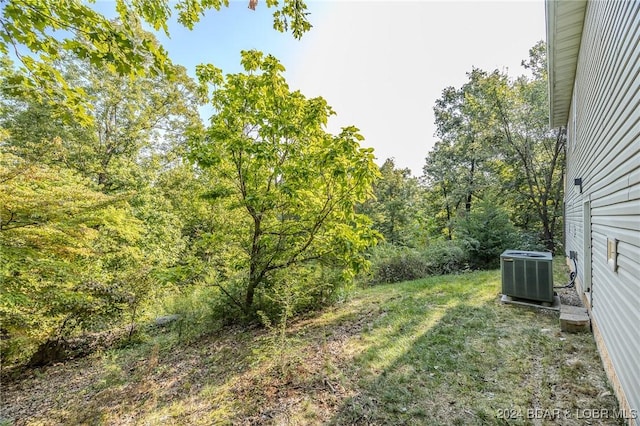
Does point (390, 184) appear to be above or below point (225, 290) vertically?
above

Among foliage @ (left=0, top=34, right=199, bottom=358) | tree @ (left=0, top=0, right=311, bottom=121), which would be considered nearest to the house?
tree @ (left=0, top=0, right=311, bottom=121)

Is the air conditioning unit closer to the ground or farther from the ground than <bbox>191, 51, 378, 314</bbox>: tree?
closer to the ground

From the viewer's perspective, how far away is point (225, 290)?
5164 millimetres

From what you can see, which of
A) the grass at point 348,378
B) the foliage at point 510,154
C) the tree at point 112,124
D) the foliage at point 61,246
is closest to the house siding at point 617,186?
the grass at point 348,378

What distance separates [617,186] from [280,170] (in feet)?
12.9

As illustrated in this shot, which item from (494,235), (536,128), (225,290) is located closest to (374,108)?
(494,235)

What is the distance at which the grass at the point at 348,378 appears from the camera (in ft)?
8.38

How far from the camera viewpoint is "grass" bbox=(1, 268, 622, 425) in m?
2.55

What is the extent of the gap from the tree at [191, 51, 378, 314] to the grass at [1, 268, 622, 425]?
1.37 meters

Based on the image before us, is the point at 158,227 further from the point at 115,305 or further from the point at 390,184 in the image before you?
the point at 390,184

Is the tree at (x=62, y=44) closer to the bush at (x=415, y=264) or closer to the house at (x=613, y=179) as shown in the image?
the house at (x=613, y=179)

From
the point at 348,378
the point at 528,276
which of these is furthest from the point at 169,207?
the point at 528,276

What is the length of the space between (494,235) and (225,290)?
29.5 feet

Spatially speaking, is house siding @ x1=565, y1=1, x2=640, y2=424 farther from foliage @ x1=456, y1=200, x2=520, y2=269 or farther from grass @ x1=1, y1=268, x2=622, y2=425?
foliage @ x1=456, y1=200, x2=520, y2=269
